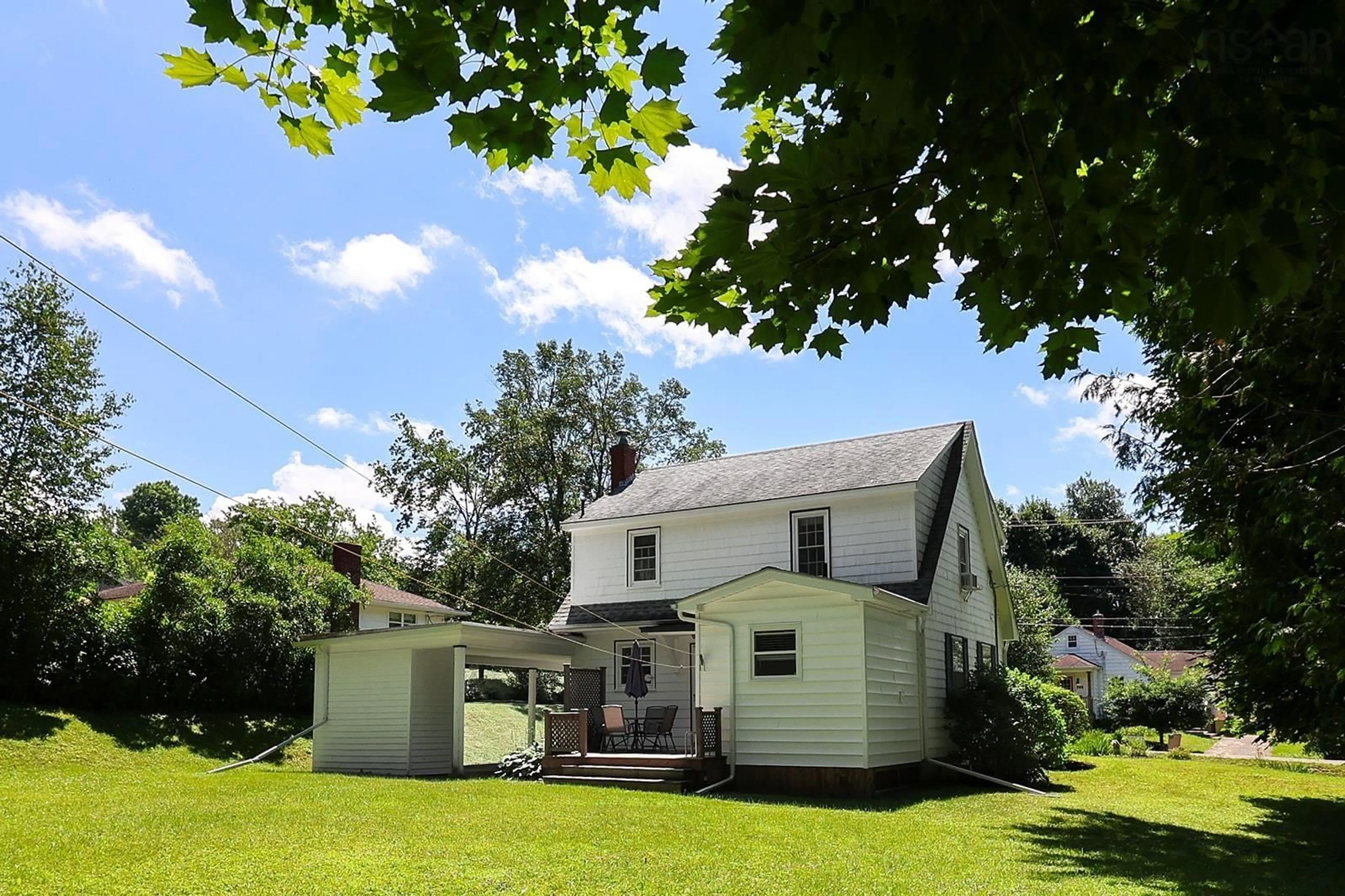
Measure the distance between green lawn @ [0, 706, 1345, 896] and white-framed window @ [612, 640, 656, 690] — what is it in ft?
18.7

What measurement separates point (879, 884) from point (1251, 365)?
5.84 meters

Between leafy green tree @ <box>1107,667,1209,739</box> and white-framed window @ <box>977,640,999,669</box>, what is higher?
white-framed window @ <box>977,640,999,669</box>

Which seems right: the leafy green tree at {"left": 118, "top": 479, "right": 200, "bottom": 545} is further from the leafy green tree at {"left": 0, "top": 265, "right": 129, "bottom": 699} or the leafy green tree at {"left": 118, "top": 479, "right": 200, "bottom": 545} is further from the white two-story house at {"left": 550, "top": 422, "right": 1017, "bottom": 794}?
the white two-story house at {"left": 550, "top": 422, "right": 1017, "bottom": 794}

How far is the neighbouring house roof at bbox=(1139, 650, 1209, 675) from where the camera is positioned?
1836 inches

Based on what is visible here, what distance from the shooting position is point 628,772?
1712 cm

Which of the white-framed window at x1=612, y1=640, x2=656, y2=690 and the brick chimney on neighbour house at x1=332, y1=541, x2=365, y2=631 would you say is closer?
the white-framed window at x1=612, y1=640, x2=656, y2=690

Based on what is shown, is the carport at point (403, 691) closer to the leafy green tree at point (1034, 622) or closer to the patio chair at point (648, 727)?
the patio chair at point (648, 727)

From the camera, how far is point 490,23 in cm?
354

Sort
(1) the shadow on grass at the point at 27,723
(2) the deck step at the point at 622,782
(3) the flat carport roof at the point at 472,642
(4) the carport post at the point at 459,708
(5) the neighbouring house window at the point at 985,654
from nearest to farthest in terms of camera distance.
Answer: (2) the deck step at the point at 622,782 → (4) the carport post at the point at 459,708 → (3) the flat carport roof at the point at 472,642 → (1) the shadow on grass at the point at 27,723 → (5) the neighbouring house window at the point at 985,654

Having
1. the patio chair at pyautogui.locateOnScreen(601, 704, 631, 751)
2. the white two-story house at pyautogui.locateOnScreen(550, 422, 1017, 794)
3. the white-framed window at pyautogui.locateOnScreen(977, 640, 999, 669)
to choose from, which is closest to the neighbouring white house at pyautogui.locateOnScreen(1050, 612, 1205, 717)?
the white-framed window at pyautogui.locateOnScreen(977, 640, 999, 669)

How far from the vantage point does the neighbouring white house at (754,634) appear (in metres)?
17.0

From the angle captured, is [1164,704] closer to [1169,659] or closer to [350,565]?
[1169,659]

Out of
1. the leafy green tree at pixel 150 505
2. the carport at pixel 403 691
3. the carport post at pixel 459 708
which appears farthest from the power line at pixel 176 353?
the leafy green tree at pixel 150 505

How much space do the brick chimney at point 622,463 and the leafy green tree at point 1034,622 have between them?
416 inches
